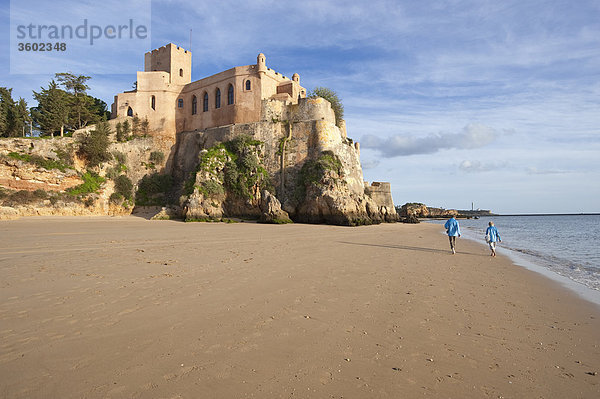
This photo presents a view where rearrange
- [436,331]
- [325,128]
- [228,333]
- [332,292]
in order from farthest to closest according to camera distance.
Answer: [325,128], [332,292], [436,331], [228,333]

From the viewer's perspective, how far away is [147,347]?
3391 millimetres

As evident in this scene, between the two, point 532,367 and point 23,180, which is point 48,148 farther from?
point 532,367

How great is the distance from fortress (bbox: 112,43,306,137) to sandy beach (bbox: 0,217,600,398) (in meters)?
28.5

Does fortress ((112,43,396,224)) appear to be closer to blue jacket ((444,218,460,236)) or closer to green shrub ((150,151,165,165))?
green shrub ((150,151,165,165))

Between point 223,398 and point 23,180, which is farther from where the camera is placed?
point 23,180

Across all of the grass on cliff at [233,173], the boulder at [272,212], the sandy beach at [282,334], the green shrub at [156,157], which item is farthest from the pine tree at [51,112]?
the sandy beach at [282,334]

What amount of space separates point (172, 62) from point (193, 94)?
4.96 meters

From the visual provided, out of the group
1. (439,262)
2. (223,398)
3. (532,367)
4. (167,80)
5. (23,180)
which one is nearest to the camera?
(223,398)

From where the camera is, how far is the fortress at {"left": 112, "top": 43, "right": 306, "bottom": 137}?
3319 centimetres

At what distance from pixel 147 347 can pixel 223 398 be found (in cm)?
132

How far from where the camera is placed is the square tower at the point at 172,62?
124ft

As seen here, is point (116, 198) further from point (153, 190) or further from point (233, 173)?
point (233, 173)

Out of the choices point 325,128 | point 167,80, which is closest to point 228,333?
point 325,128

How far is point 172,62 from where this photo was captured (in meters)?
37.8
